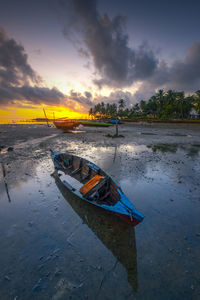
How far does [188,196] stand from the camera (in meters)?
6.93

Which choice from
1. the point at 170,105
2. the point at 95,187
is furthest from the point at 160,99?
the point at 95,187

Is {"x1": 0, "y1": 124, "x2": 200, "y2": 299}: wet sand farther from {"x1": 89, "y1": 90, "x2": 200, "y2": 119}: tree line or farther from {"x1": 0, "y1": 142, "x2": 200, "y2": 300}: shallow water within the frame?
{"x1": 89, "y1": 90, "x2": 200, "y2": 119}: tree line

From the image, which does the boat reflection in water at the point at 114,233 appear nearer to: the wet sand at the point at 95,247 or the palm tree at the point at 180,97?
the wet sand at the point at 95,247

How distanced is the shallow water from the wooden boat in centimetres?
80

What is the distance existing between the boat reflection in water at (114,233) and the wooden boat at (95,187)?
677 millimetres

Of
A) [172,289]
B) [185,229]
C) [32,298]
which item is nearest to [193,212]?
[185,229]

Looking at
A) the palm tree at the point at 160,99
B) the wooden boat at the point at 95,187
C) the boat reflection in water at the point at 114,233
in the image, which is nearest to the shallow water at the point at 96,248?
the boat reflection in water at the point at 114,233

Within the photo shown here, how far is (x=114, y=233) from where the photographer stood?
185 inches

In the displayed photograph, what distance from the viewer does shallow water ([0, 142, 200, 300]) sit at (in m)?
3.14

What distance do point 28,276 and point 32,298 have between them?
1.86 ft

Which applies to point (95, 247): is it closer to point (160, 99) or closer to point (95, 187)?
point (95, 187)

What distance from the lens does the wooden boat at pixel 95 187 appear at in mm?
4151

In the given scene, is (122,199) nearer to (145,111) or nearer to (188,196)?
(188,196)

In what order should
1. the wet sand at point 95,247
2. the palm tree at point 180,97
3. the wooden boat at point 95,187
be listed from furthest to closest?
the palm tree at point 180,97, the wooden boat at point 95,187, the wet sand at point 95,247
